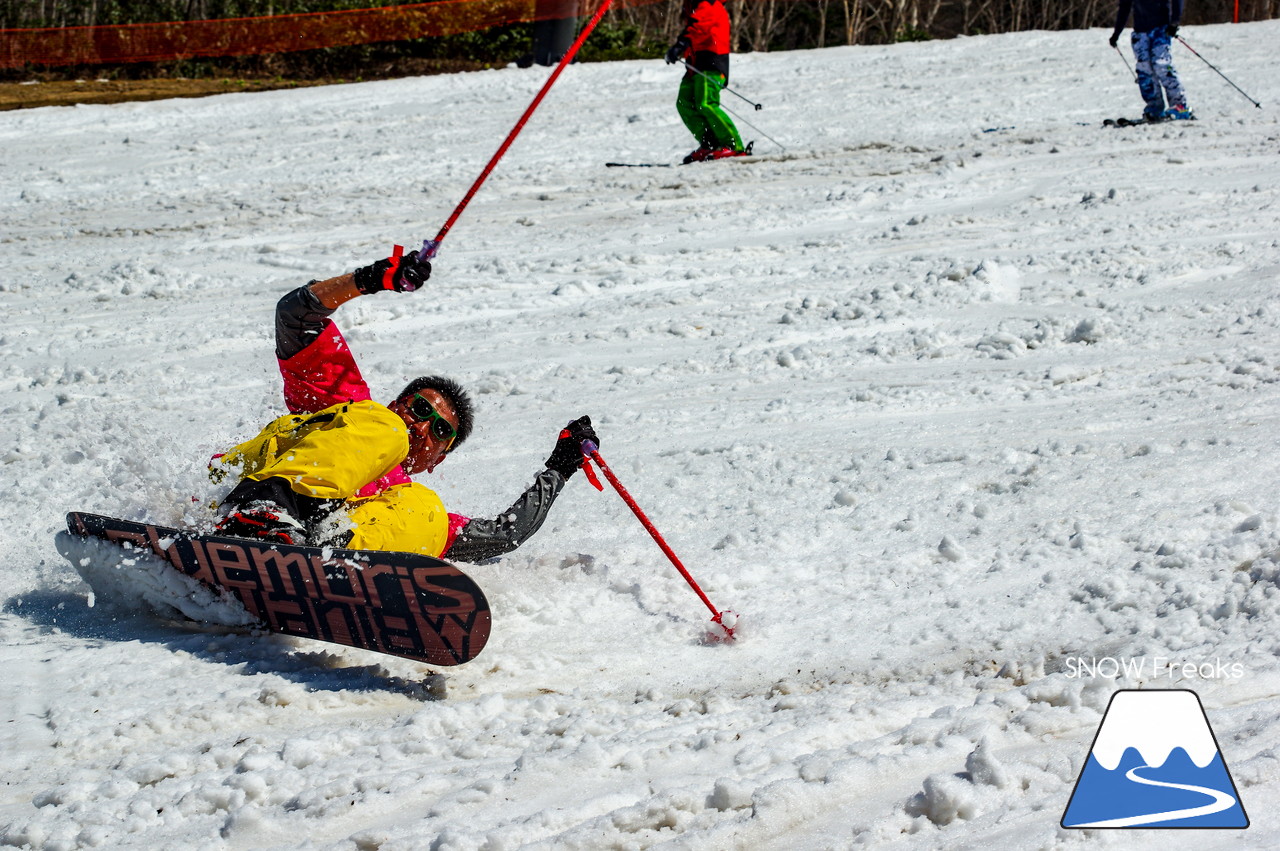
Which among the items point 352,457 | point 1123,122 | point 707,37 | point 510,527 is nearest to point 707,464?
point 510,527

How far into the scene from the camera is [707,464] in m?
5.70

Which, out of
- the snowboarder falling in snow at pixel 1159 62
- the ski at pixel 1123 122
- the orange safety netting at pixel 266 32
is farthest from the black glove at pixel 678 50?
the orange safety netting at pixel 266 32

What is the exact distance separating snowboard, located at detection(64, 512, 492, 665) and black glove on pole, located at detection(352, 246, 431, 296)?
954 mm

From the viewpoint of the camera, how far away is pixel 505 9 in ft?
58.5

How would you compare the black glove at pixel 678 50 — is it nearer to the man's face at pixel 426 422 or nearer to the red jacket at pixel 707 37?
the red jacket at pixel 707 37

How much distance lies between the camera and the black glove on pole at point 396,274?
3959 mm

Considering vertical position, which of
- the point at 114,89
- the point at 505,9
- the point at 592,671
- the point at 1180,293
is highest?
the point at 505,9

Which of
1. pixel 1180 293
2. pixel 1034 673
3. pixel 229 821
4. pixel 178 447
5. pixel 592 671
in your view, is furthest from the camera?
pixel 1180 293

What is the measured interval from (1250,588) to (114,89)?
15.7m

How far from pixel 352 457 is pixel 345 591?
48 cm

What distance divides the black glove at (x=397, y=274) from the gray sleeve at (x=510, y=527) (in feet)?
3.56

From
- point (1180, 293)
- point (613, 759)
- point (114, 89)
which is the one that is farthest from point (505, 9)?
point (613, 759)

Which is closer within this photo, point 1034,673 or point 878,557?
point 1034,673

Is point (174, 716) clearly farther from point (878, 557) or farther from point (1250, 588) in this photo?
point (1250, 588)
